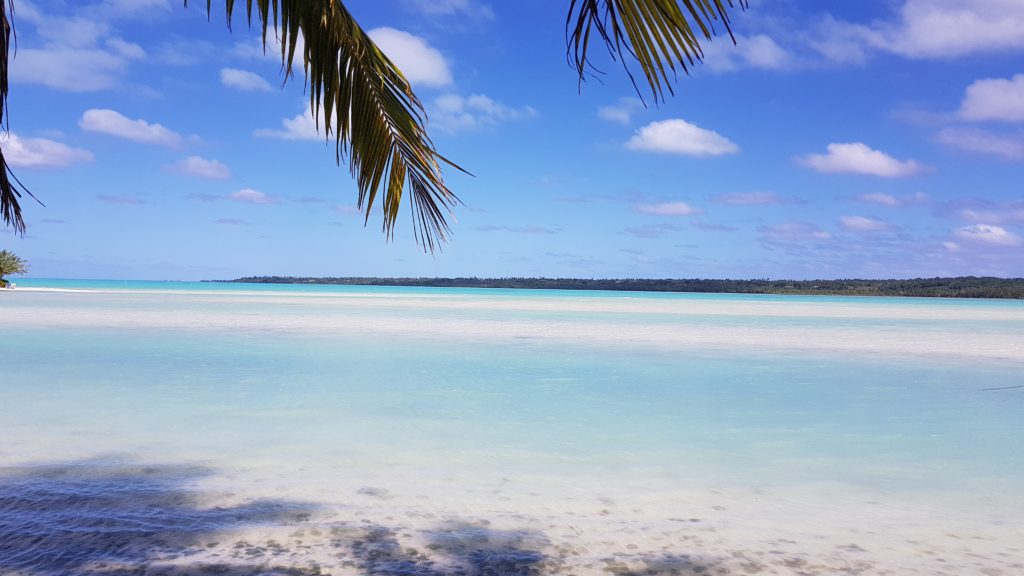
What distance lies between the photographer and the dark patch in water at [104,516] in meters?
2.58

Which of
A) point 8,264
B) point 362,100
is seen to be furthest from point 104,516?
point 8,264

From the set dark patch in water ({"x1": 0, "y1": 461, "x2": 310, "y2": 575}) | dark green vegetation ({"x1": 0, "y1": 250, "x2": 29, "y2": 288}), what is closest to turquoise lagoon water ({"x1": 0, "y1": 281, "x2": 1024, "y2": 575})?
dark patch in water ({"x1": 0, "y1": 461, "x2": 310, "y2": 575})

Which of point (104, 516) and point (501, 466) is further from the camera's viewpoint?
point (501, 466)

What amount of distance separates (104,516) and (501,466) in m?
2.09

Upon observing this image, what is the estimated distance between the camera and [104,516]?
3.04 meters

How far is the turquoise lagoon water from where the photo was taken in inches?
111

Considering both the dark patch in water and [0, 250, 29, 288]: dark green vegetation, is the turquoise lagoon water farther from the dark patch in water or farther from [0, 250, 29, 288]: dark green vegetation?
[0, 250, 29, 288]: dark green vegetation

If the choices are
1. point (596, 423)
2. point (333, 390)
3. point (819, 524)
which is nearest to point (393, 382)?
point (333, 390)

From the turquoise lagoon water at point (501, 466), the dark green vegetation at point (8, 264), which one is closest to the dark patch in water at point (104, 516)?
the turquoise lagoon water at point (501, 466)

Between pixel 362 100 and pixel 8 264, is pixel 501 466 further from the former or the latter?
pixel 8 264

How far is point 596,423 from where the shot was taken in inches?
231

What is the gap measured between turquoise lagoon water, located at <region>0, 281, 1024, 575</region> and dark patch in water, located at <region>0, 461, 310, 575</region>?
1 cm

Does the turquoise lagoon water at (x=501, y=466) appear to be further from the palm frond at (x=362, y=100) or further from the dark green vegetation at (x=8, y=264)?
the dark green vegetation at (x=8, y=264)

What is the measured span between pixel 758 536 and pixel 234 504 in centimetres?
225
